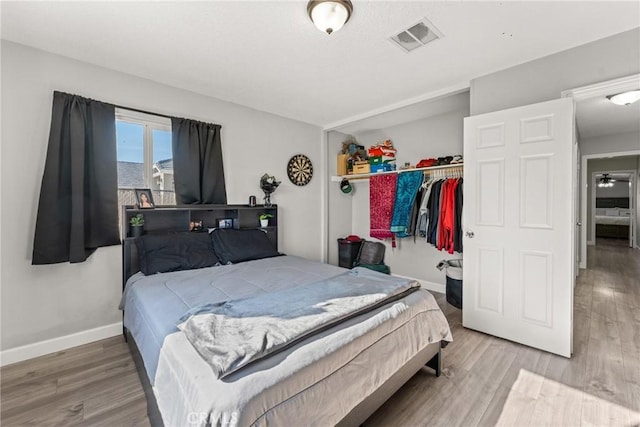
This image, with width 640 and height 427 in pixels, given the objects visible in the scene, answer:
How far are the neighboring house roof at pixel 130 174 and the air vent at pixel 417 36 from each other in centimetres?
271

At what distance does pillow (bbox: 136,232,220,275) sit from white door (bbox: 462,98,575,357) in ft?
8.80

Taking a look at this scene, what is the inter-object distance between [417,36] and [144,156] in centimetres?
283

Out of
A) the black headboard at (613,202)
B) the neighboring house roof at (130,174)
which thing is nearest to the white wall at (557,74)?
the neighboring house roof at (130,174)

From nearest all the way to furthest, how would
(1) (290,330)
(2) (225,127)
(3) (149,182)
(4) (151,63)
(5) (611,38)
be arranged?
(1) (290,330)
(5) (611,38)
(4) (151,63)
(3) (149,182)
(2) (225,127)

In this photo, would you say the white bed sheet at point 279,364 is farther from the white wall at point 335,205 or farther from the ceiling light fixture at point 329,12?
the white wall at point 335,205

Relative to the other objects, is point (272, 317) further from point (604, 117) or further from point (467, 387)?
point (604, 117)

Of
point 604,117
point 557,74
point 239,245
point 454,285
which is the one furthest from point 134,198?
point 604,117

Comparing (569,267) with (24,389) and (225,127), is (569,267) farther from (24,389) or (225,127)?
(24,389)

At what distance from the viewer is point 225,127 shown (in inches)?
134

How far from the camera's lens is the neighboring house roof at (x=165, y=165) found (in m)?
2.99

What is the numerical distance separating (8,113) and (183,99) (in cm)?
139

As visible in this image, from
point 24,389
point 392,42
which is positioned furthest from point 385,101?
point 24,389

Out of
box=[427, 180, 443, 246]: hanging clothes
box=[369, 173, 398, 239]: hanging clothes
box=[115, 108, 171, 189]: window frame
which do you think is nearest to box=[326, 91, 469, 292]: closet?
box=[427, 180, 443, 246]: hanging clothes

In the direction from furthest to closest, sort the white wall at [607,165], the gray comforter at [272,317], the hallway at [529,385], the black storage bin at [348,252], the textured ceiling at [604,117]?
the white wall at [607,165] < the black storage bin at [348,252] < the textured ceiling at [604,117] < the hallway at [529,385] < the gray comforter at [272,317]
